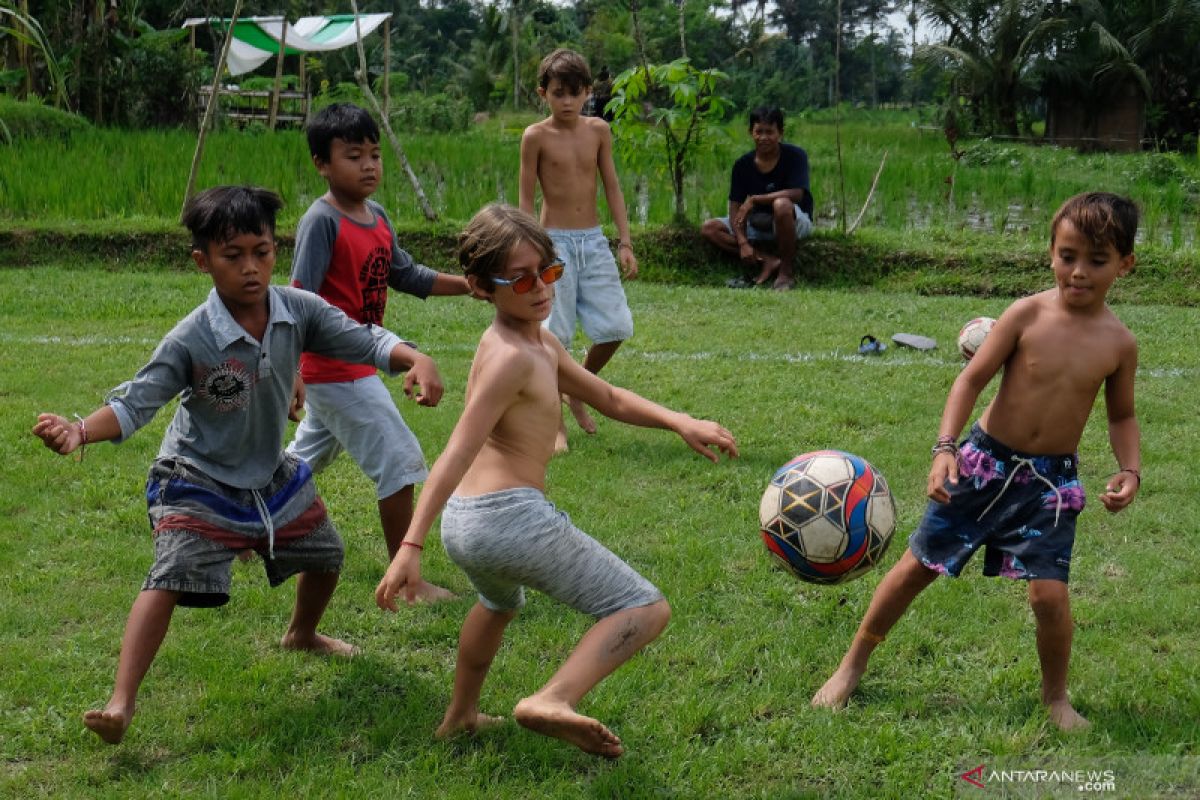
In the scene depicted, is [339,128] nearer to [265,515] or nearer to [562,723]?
[265,515]

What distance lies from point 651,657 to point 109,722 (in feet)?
5.03

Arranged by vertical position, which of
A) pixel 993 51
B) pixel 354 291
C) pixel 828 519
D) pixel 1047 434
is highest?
pixel 993 51

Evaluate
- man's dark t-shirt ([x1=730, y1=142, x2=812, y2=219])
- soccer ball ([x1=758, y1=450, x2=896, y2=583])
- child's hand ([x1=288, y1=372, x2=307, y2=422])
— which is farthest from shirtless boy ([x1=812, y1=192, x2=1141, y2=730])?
man's dark t-shirt ([x1=730, y1=142, x2=812, y2=219])

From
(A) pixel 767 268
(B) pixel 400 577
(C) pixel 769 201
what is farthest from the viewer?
(A) pixel 767 268

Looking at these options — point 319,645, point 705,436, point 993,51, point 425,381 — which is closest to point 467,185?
point 319,645

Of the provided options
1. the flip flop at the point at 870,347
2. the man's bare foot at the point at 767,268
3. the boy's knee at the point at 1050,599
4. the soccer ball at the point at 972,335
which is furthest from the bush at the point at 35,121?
the boy's knee at the point at 1050,599

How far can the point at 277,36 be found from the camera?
78.6ft

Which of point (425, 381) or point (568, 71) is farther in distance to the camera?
point (568, 71)

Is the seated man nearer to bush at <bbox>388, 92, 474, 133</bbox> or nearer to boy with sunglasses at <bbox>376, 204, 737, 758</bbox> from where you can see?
boy with sunglasses at <bbox>376, 204, 737, 758</bbox>

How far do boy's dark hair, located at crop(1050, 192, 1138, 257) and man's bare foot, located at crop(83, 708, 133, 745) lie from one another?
2764 mm

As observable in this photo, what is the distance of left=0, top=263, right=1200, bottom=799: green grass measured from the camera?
321 centimetres

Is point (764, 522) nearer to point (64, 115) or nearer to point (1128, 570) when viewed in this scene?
point (1128, 570)

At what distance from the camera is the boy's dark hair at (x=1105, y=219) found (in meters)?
3.30

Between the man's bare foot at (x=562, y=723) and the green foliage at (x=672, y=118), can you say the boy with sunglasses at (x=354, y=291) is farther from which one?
the green foliage at (x=672, y=118)
